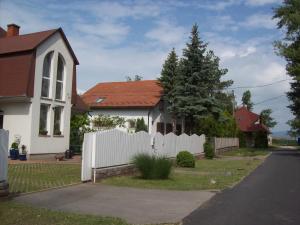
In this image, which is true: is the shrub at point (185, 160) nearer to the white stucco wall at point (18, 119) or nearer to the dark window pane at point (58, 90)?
the white stucco wall at point (18, 119)

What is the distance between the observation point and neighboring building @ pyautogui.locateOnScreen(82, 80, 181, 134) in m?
41.1

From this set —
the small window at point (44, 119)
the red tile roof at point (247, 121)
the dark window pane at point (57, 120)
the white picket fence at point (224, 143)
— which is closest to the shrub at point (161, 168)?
the small window at point (44, 119)

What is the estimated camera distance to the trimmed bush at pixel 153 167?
1653 cm

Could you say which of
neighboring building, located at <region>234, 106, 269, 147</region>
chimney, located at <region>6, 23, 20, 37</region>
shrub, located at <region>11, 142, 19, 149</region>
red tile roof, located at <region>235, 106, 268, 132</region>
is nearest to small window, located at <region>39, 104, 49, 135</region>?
shrub, located at <region>11, 142, 19, 149</region>

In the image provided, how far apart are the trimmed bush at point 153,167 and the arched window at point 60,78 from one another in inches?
456

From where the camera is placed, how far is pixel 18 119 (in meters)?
24.8

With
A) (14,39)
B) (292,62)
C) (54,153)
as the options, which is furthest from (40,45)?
(292,62)

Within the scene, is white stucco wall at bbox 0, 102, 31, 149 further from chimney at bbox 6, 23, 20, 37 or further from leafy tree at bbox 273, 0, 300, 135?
leafy tree at bbox 273, 0, 300, 135

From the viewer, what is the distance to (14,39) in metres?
27.2

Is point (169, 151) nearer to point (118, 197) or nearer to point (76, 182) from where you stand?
point (76, 182)

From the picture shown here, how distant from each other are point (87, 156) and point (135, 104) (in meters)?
26.5

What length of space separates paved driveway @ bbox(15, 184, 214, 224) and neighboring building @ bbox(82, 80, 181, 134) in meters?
25.8

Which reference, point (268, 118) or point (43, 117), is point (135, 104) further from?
point (268, 118)

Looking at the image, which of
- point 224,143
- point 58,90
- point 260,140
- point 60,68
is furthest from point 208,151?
point 260,140
